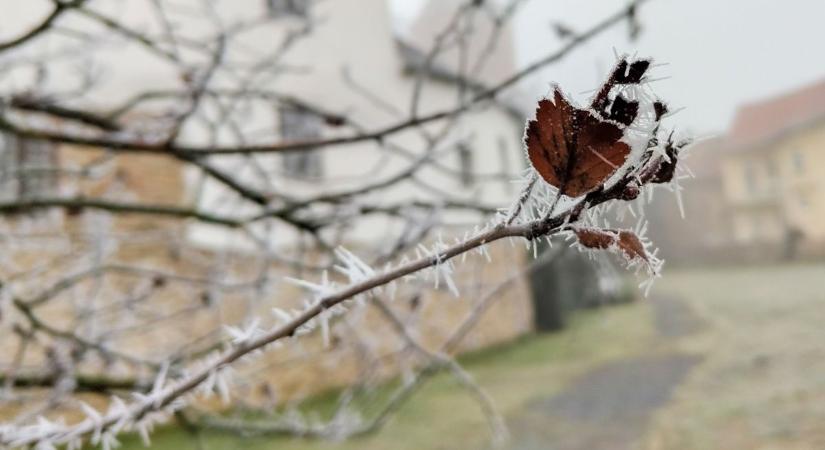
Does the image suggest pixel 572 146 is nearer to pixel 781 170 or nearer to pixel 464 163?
pixel 781 170

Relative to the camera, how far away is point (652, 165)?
26 cm

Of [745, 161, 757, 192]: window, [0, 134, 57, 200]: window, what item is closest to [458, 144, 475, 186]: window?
[745, 161, 757, 192]: window

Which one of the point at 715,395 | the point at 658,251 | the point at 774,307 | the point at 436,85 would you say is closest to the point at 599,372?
the point at 715,395

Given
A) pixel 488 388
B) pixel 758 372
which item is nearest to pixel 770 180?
pixel 758 372

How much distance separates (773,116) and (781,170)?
1.48m

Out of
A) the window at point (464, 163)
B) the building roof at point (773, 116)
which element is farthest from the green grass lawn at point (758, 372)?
the window at point (464, 163)

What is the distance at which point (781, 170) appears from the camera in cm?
231

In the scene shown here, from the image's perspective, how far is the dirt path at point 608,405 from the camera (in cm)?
542

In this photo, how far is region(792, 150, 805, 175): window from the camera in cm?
194

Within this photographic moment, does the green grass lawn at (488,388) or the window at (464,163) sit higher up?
the window at (464,163)

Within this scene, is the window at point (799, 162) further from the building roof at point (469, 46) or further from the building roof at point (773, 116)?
the building roof at point (469, 46)

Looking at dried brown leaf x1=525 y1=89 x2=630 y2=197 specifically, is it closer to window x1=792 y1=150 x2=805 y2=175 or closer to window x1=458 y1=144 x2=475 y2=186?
window x1=458 y1=144 x2=475 y2=186

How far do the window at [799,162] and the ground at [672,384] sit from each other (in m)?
0.68

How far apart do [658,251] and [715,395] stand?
5.85 meters
